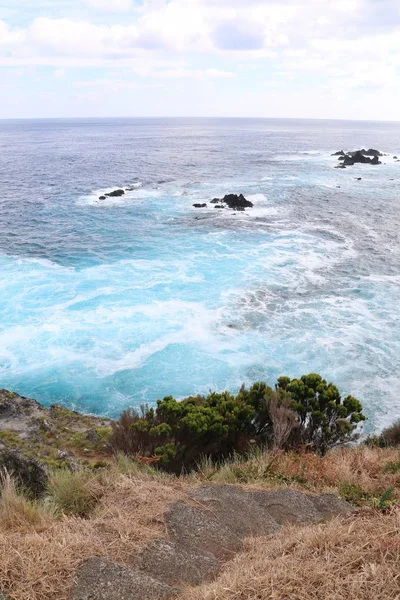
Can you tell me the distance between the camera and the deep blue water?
61.6 feet

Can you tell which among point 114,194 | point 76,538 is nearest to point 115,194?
point 114,194

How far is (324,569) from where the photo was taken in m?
4.38

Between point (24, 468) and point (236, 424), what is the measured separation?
4905mm

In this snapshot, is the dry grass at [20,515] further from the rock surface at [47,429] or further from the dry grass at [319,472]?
the rock surface at [47,429]

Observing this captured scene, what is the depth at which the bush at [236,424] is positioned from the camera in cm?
1060

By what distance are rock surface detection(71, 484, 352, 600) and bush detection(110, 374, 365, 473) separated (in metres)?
2.82

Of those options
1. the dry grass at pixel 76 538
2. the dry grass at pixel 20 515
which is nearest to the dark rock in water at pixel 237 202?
the dry grass at pixel 76 538

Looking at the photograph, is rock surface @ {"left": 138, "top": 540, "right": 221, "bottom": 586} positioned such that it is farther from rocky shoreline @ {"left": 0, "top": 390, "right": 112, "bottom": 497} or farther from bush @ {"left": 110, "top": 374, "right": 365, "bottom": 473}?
rocky shoreline @ {"left": 0, "top": 390, "right": 112, "bottom": 497}

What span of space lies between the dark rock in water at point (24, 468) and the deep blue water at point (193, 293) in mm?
6242

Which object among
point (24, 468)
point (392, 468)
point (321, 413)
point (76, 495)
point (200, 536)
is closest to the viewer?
point (200, 536)

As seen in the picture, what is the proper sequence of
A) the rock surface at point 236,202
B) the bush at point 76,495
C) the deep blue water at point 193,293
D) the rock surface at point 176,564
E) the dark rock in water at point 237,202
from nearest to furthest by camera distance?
the rock surface at point 176,564 → the bush at point 76,495 → the deep blue water at point 193,293 → the rock surface at point 236,202 → the dark rock in water at point 237,202

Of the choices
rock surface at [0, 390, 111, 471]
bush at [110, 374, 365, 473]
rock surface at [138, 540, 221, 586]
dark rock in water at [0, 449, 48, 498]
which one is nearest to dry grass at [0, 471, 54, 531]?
rock surface at [138, 540, 221, 586]

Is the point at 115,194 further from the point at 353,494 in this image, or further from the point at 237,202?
the point at 353,494

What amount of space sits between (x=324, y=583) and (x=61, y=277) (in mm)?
27268
